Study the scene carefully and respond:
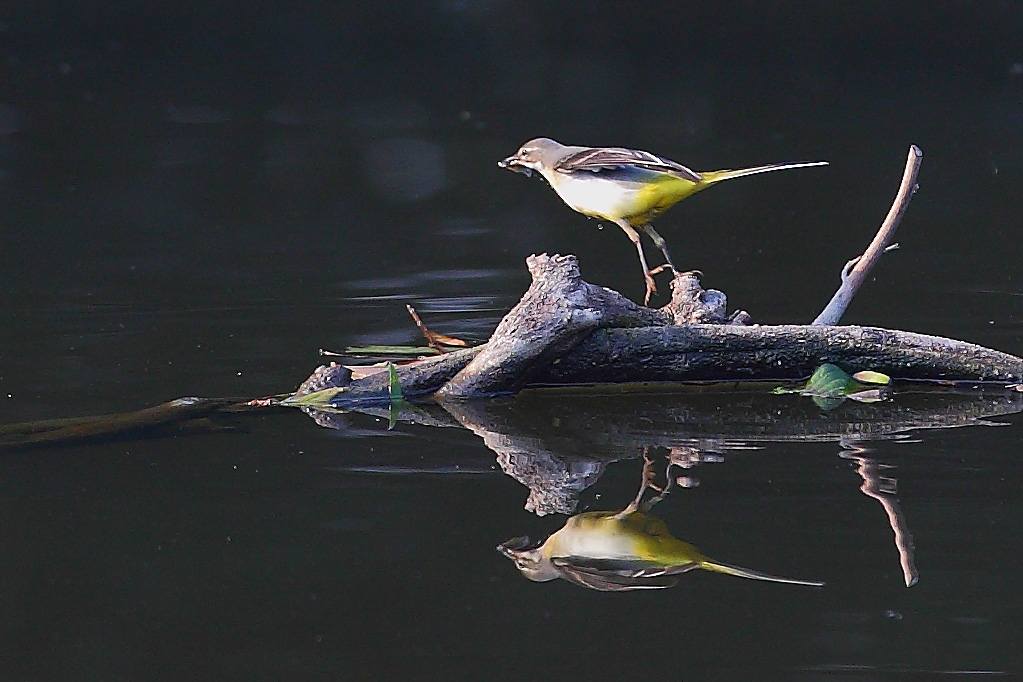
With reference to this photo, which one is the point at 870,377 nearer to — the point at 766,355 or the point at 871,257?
the point at 766,355

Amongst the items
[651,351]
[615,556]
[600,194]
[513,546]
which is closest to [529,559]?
[513,546]

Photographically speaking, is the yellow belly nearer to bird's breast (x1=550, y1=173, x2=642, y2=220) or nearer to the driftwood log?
bird's breast (x1=550, y1=173, x2=642, y2=220)

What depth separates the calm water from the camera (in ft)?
12.9

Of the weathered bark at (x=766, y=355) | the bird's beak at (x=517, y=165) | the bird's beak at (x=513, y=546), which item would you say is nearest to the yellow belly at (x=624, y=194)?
the bird's beak at (x=517, y=165)

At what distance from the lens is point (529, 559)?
442cm

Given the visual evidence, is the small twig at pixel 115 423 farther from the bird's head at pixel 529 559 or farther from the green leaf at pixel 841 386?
the green leaf at pixel 841 386

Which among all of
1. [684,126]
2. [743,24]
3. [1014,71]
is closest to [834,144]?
[684,126]

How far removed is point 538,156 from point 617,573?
106 inches

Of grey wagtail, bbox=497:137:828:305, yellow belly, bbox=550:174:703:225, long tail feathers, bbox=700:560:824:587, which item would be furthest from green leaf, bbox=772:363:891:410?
long tail feathers, bbox=700:560:824:587

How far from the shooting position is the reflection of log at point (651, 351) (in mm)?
5859

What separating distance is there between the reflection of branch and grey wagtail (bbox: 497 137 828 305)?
1394 millimetres

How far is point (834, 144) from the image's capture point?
14.2 meters

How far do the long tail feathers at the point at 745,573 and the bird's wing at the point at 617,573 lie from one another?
1.7 inches

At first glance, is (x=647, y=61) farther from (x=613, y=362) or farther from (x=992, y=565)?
(x=992, y=565)
